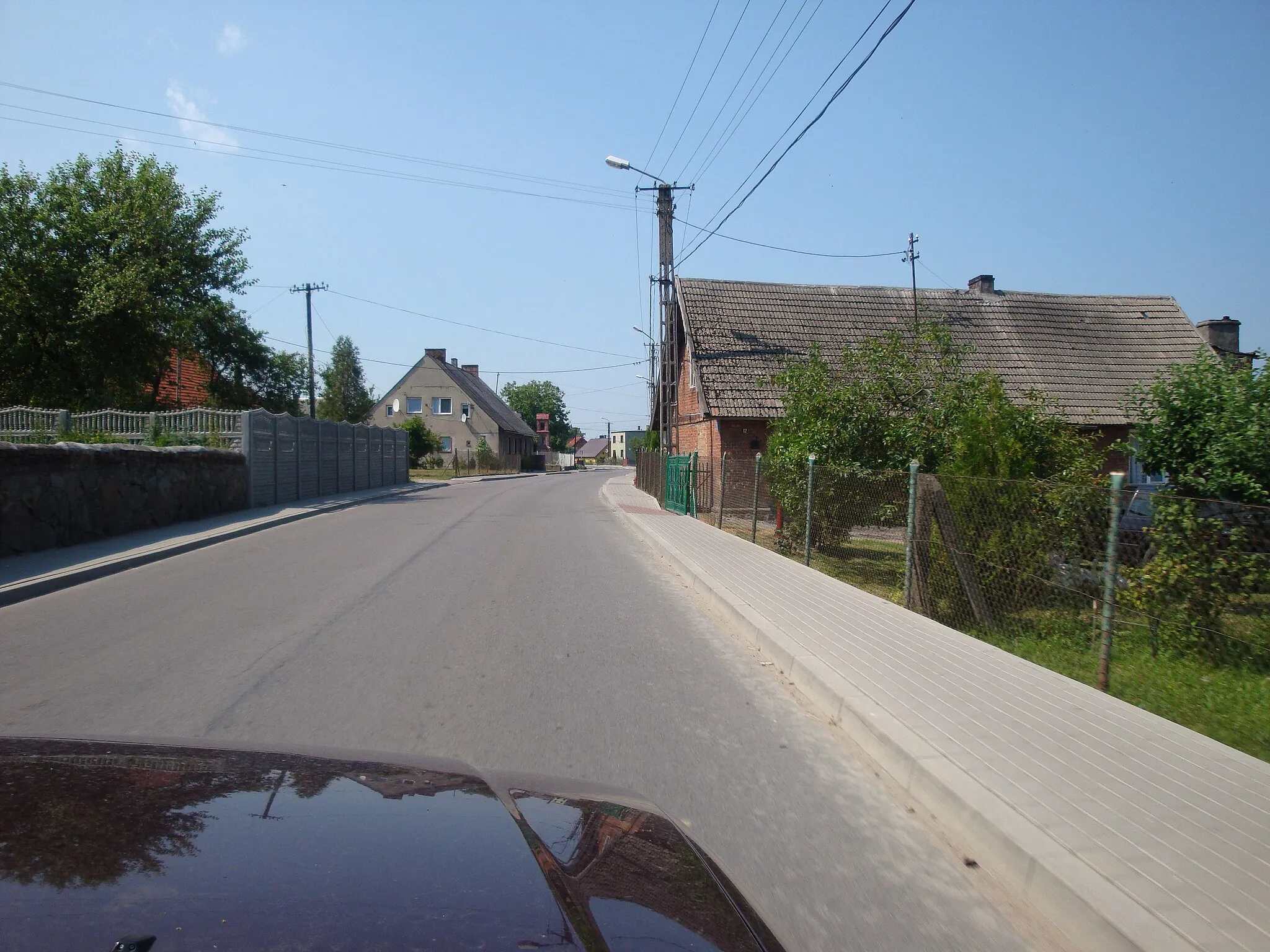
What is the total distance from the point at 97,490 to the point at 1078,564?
13748 millimetres

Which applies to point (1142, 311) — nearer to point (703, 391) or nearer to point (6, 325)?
point (703, 391)

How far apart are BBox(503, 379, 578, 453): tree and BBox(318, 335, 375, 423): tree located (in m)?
67.5


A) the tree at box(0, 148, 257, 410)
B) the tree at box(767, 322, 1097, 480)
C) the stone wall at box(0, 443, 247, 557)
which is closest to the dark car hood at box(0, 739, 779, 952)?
the tree at box(767, 322, 1097, 480)

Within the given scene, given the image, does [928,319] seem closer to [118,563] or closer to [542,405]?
[118,563]

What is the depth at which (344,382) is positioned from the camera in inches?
2832

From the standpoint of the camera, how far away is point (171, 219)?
3150 centimetres

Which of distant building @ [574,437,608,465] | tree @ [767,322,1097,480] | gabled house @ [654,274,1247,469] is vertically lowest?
distant building @ [574,437,608,465]

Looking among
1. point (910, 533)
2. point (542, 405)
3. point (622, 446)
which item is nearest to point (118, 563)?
point (910, 533)

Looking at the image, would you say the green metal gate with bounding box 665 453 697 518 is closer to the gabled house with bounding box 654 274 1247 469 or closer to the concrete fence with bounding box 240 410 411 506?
the gabled house with bounding box 654 274 1247 469

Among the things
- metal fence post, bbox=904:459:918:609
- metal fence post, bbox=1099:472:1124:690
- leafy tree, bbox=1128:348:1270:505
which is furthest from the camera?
metal fence post, bbox=904:459:918:609

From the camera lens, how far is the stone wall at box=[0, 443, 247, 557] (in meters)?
11.9

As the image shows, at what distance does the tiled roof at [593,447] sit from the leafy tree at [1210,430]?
150071 millimetres

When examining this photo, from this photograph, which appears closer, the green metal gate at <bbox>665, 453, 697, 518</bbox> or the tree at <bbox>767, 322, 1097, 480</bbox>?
the tree at <bbox>767, 322, 1097, 480</bbox>

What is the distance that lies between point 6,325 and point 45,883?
32.8 m
